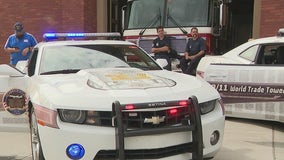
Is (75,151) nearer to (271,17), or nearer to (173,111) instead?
(173,111)

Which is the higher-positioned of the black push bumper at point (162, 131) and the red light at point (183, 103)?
the red light at point (183, 103)

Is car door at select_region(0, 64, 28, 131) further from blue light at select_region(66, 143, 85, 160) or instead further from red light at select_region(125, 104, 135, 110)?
red light at select_region(125, 104, 135, 110)

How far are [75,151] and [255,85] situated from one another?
4.01 metres

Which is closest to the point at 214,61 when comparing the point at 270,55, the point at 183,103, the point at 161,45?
the point at 270,55

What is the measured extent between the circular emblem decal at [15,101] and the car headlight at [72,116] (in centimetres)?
156

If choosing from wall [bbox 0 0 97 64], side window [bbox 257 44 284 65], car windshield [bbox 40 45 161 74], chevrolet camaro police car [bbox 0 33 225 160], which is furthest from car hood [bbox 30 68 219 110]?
wall [bbox 0 0 97 64]

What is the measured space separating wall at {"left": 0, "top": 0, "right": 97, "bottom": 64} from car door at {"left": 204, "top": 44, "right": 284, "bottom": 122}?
712cm

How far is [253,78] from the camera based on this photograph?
280 inches

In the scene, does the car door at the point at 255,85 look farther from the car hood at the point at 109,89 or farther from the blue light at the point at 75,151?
the blue light at the point at 75,151

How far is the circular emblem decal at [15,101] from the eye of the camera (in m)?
5.41

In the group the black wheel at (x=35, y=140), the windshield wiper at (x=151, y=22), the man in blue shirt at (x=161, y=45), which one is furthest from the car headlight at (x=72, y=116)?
the windshield wiper at (x=151, y=22)

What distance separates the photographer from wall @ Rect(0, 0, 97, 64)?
13852 mm

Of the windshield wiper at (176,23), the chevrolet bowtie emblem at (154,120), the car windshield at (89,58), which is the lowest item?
the chevrolet bowtie emblem at (154,120)

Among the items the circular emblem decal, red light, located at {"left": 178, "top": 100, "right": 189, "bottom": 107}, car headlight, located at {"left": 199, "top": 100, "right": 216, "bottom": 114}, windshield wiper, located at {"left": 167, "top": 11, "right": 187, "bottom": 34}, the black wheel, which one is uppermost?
windshield wiper, located at {"left": 167, "top": 11, "right": 187, "bottom": 34}
